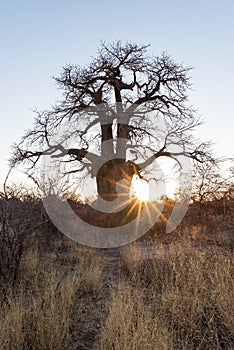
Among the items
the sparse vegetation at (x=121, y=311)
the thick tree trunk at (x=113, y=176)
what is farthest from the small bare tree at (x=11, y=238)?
the thick tree trunk at (x=113, y=176)

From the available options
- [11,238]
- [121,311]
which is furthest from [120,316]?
[11,238]

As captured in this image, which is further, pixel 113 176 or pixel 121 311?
pixel 113 176

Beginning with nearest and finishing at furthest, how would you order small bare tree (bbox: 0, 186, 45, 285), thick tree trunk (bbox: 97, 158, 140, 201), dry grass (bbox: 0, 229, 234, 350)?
dry grass (bbox: 0, 229, 234, 350) < small bare tree (bbox: 0, 186, 45, 285) < thick tree trunk (bbox: 97, 158, 140, 201)

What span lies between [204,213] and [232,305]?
10.7 meters

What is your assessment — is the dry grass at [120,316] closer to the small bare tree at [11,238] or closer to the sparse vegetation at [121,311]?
the sparse vegetation at [121,311]

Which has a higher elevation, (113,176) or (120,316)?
(113,176)

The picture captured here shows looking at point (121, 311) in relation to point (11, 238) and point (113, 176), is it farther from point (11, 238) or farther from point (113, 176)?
point (113, 176)

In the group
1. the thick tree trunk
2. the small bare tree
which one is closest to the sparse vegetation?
the small bare tree

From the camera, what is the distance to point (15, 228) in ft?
15.1

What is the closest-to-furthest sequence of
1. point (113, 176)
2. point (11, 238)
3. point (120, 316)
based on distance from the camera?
point (120, 316) < point (11, 238) < point (113, 176)

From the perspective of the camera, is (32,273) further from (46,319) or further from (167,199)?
(167,199)

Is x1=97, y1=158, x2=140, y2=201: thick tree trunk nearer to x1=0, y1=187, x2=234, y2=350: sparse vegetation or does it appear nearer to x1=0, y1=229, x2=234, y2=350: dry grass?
x1=0, y1=187, x2=234, y2=350: sparse vegetation

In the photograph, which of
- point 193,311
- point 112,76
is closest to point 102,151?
point 112,76

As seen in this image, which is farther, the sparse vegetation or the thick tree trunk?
the thick tree trunk
